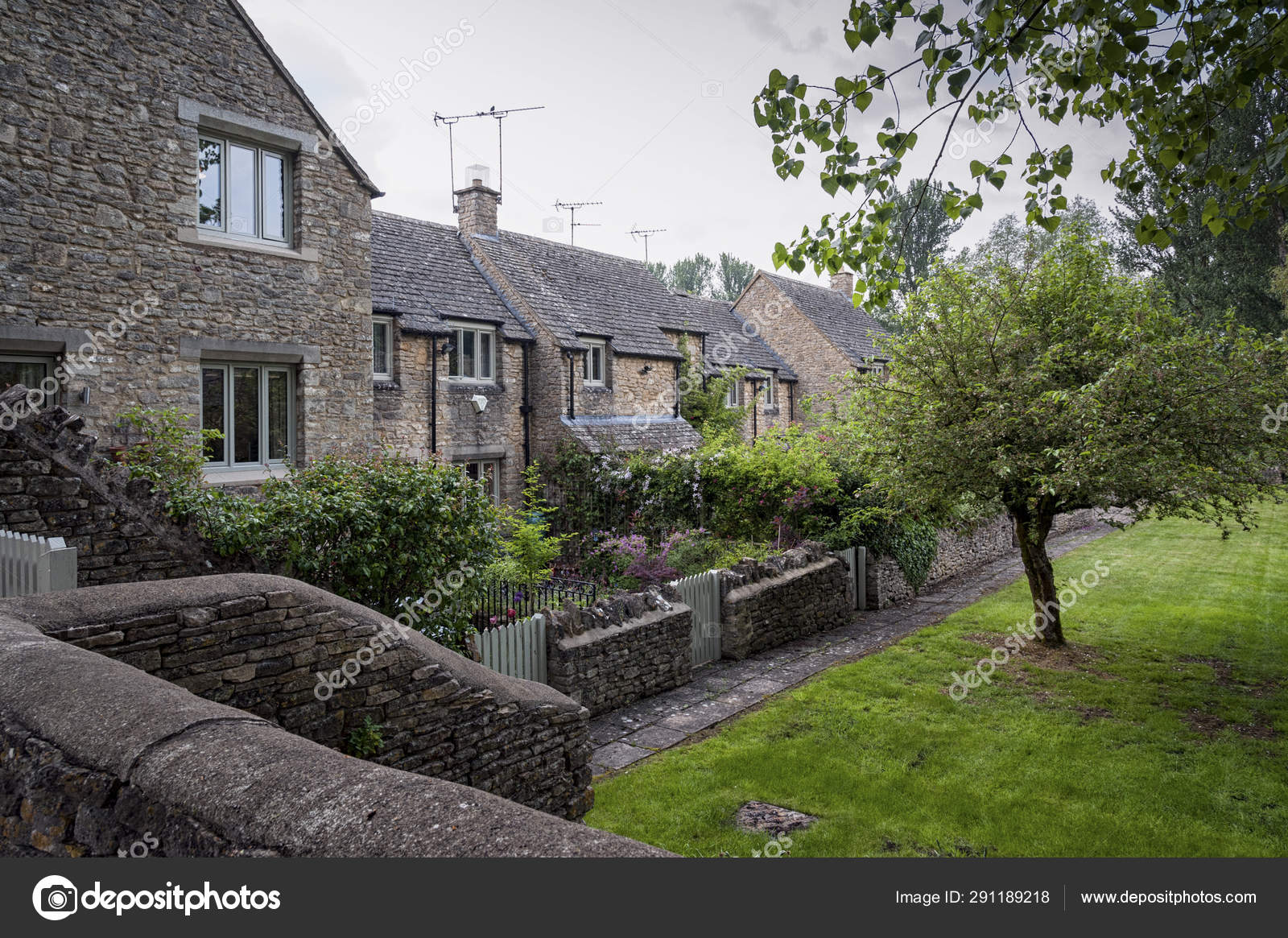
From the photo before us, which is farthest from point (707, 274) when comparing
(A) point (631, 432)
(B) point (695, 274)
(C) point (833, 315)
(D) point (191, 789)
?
(D) point (191, 789)

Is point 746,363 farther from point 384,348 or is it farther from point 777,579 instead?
point 777,579

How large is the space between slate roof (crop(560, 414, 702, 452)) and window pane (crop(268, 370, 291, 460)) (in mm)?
8018

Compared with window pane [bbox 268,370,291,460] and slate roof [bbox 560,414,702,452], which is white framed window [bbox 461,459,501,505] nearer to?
slate roof [bbox 560,414,702,452]

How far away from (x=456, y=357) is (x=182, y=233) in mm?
8182

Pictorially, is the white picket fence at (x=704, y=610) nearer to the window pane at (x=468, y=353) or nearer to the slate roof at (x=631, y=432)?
the slate roof at (x=631, y=432)

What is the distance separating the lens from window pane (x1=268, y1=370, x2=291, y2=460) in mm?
12695

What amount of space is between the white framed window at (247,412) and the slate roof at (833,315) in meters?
26.5

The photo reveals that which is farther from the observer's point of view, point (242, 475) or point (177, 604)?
point (242, 475)

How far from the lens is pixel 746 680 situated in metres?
11.2

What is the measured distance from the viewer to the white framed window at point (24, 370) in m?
10.1

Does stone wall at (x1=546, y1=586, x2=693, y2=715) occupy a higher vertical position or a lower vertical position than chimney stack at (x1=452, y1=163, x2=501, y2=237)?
lower

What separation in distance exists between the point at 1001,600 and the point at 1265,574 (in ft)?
23.8

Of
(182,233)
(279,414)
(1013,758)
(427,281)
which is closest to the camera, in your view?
(1013,758)

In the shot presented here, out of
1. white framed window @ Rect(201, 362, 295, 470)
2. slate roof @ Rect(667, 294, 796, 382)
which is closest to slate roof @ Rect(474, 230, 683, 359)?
slate roof @ Rect(667, 294, 796, 382)
